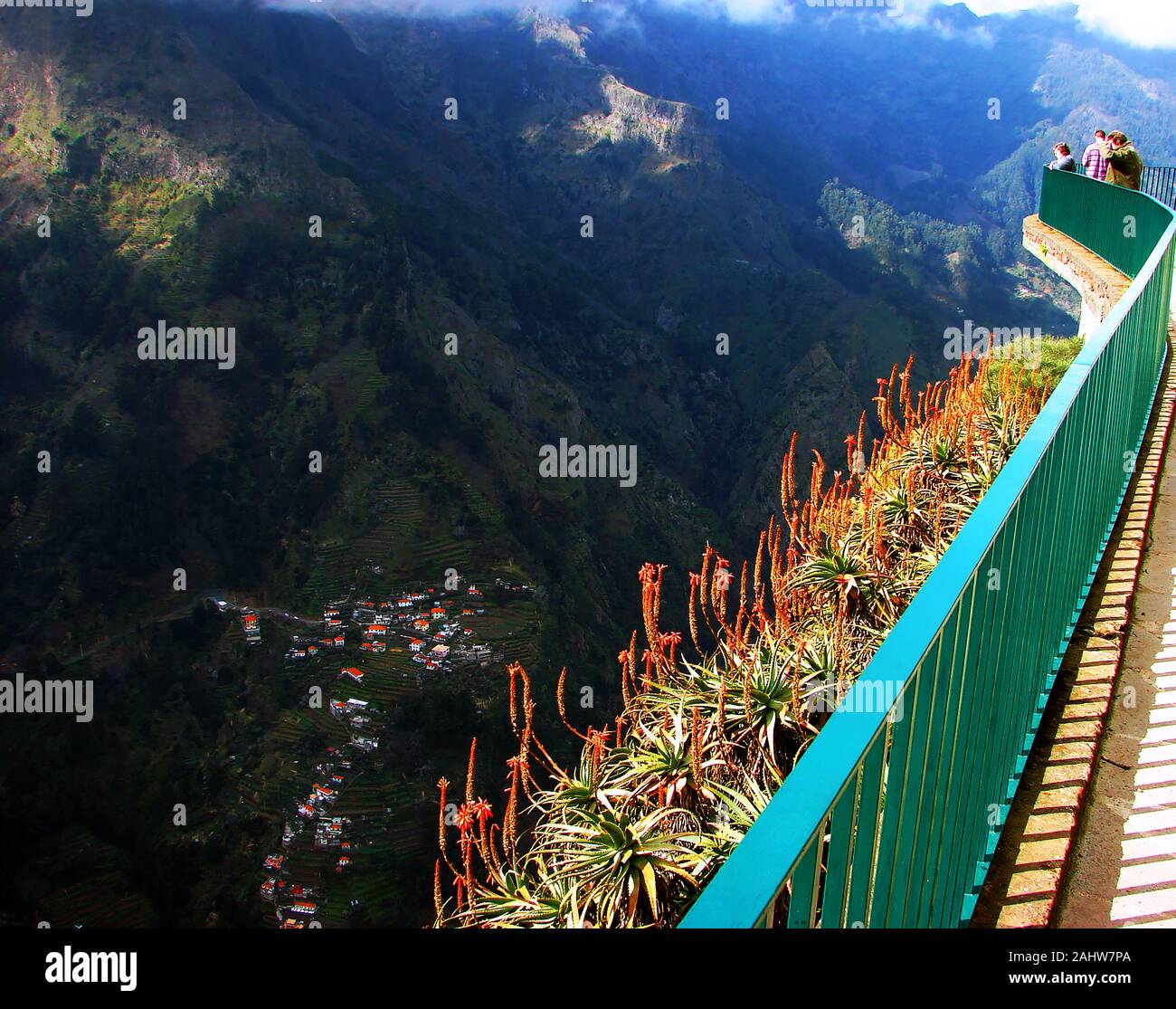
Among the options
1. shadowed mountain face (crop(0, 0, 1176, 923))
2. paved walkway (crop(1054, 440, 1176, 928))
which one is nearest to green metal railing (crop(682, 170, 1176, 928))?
paved walkway (crop(1054, 440, 1176, 928))

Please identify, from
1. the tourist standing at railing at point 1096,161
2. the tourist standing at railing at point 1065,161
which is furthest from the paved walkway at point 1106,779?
the tourist standing at railing at point 1065,161

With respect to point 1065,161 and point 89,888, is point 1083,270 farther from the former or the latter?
point 89,888

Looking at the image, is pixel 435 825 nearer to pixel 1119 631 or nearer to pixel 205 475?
pixel 205 475

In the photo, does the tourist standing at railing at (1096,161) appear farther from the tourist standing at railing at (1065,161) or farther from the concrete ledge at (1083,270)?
the tourist standing at railing at (1065,161)

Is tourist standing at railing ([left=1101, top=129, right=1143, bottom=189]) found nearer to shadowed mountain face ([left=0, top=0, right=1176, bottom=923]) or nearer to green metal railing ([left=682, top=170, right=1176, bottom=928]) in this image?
green metal railing ([left=682, top=170, right=1176, bottom=928])

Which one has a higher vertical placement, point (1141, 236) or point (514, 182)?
point (514, 182)
